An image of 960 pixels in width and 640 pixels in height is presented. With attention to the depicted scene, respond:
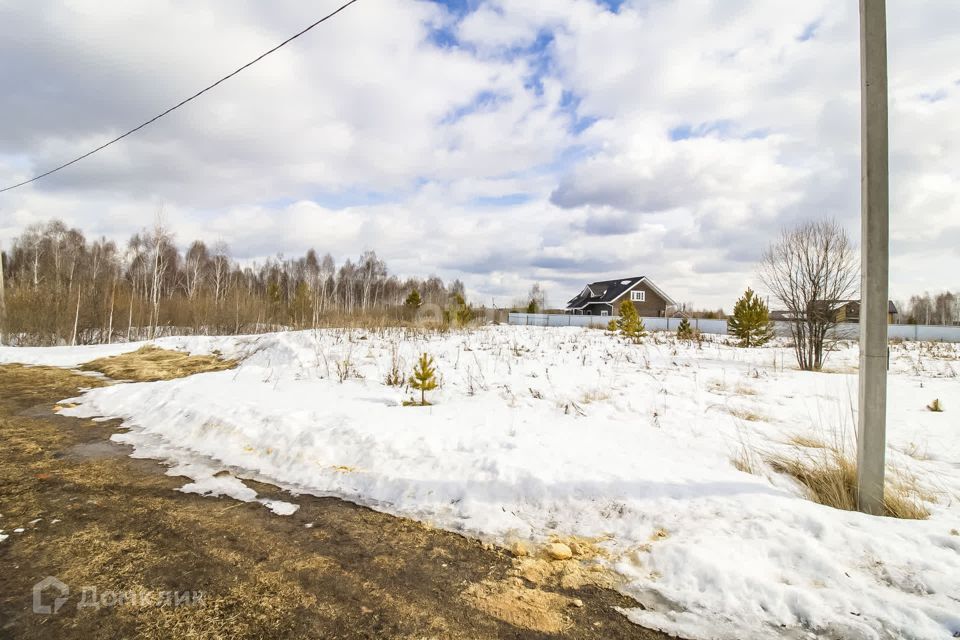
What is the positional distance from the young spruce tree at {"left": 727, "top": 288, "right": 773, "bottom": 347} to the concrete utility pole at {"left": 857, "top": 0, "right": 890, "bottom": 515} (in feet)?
54.7

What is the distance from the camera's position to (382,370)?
31.3 ft

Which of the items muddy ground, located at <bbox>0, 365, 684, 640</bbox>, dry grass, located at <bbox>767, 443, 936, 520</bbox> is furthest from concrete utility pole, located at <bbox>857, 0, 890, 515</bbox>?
muddy ground, located at <bbox>0, 365, 684, 640</bbox>

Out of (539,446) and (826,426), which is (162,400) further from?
(826,426)

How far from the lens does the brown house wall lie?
148 ft

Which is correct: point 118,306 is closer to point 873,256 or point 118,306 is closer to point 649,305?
point 873,256

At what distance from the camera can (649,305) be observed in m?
45.8

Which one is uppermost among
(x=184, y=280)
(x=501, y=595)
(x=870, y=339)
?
(x=184, y=280)

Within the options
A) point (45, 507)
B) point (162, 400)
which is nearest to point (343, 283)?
point (162, 400)

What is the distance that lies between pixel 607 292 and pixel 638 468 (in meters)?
46.1

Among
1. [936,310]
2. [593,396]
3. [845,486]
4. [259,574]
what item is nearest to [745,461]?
[845,486]

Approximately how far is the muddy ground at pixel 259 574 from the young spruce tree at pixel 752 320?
18537 mm

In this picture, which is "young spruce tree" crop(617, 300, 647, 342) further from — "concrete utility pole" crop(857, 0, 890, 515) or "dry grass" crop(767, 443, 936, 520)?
"concrete utility pole" crop(857, 0, 890, 515)

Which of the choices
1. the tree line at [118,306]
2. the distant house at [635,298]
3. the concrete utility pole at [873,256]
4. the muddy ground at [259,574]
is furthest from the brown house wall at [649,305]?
the muddy ground at [259,574]

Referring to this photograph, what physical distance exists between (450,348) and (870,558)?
441 inches
